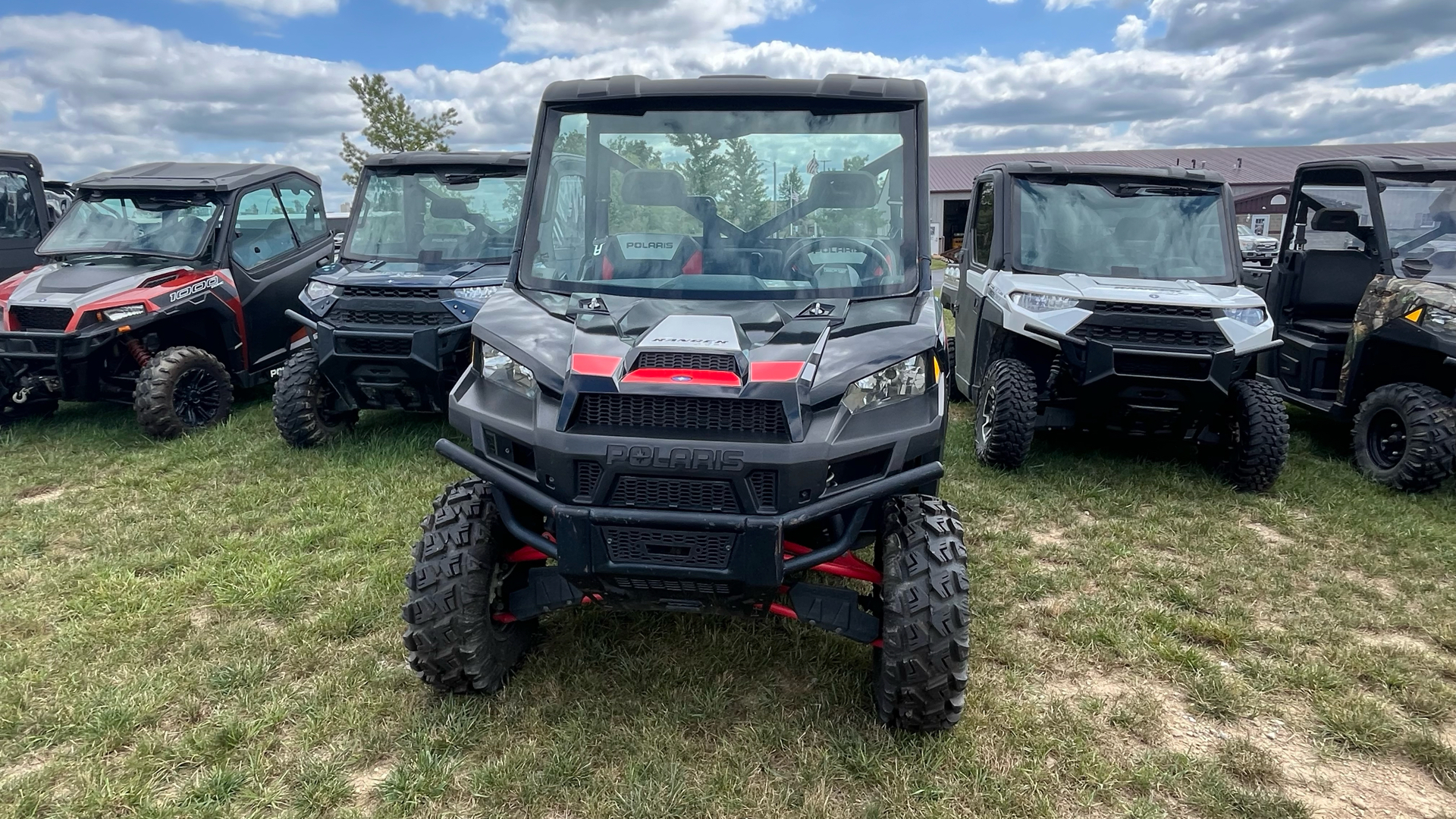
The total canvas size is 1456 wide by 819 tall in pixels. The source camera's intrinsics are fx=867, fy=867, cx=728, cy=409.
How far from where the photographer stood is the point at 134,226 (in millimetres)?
7453

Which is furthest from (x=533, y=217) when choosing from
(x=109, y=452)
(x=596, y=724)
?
(x=109, y=452)

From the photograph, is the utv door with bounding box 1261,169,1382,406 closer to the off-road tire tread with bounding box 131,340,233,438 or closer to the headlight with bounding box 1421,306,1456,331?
the headlight with bounding box 1421,306,1456,331

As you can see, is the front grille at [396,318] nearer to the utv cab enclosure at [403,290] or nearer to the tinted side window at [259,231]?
the utv cab enclosure at [403,290]

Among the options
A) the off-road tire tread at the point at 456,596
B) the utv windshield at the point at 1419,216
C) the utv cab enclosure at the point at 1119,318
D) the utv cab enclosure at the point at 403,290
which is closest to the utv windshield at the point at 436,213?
the utv cab enclosure at the point at 403,290

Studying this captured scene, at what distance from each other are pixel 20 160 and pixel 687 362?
1003cm

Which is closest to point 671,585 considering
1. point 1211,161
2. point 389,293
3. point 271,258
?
point 389,293

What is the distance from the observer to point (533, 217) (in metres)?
3.41

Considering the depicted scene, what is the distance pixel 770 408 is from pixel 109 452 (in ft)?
20.8

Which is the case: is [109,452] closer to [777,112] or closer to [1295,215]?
[777,112]

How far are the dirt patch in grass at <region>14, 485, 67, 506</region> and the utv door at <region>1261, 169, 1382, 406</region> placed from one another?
8971 millimetres

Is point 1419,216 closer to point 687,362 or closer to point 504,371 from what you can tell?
point 687,362

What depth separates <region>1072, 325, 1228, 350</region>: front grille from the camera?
17.1 feet

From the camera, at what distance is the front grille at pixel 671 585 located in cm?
268

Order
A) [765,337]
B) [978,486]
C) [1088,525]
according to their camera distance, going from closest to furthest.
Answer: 1. [765,337]
2. [1088,525]
3. [978,486]
